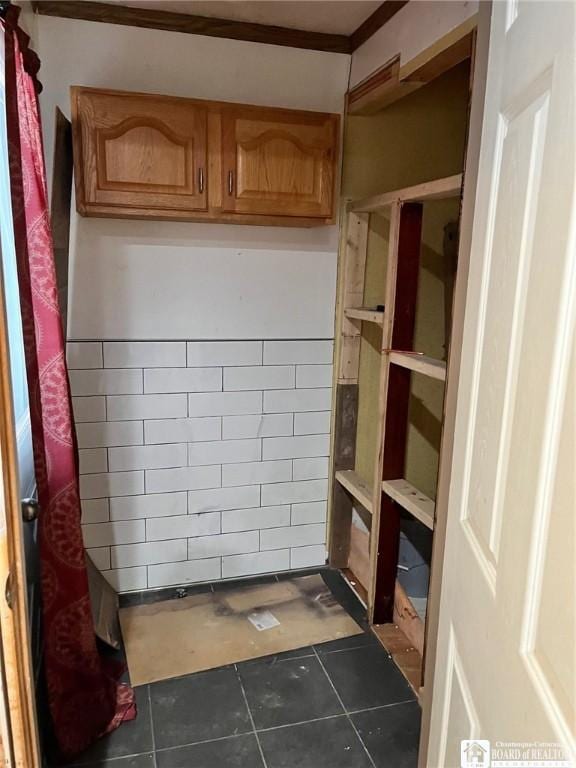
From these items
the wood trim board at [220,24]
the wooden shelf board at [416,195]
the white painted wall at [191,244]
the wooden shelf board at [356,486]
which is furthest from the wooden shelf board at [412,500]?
the wood trim board at [220,24]

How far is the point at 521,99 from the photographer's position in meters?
0.82

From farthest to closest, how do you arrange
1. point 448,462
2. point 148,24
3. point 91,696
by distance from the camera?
point 148,24
point 91,696
point 448,462

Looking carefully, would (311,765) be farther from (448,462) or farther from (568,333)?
(568,333)

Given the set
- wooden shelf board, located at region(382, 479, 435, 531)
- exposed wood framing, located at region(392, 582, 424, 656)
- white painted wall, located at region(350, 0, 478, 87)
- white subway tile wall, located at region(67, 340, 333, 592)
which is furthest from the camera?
white subway tile wall, located at region(67, 340, 333, 592)

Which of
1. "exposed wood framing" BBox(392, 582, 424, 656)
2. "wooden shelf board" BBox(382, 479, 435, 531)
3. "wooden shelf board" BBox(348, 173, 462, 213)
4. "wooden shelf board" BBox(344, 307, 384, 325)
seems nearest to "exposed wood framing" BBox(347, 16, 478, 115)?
"wooden shelf board" BBox(348, 173, 462, 213)

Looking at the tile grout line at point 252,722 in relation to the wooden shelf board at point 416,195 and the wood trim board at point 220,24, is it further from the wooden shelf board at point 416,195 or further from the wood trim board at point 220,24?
the wood trim board at point 220,24

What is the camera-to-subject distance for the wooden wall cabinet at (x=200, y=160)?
2078 mm

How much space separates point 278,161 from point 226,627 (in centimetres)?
197

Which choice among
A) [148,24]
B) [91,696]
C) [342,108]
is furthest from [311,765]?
[148,24]

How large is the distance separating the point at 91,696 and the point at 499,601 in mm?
1585

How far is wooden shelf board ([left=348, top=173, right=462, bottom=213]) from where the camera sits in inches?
72.3

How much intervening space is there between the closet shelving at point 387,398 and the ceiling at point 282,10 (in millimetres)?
703

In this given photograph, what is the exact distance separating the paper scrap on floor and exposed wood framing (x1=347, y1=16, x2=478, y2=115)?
2.21 metres

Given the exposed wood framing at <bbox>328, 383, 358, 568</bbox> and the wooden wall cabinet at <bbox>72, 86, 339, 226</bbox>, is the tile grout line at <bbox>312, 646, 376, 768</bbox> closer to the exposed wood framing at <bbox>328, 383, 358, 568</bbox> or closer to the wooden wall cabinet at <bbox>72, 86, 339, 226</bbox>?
the exposed wood framing at <bbox>328, 383, 358, 568</bbox>
